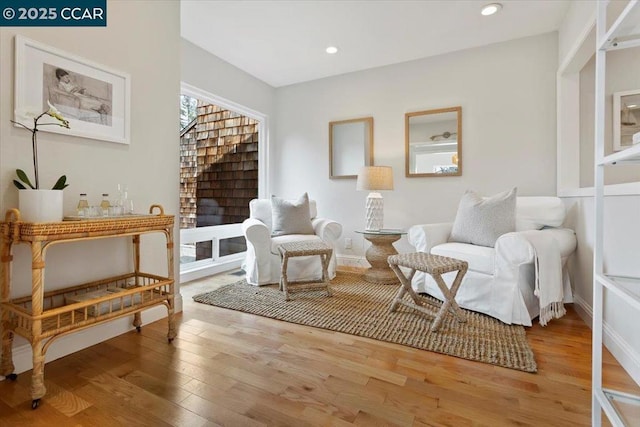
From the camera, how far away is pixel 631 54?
2.39 metres

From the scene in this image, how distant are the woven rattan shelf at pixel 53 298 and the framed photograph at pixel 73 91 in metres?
0.59

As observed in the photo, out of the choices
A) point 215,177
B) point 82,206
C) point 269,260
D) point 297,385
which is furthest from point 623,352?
point 215,177

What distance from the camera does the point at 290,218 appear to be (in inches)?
130

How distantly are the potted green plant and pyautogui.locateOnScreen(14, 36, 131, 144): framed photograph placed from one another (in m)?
0.10

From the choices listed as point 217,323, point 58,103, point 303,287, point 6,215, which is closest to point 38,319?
point 6,215

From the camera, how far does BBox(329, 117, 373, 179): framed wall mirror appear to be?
12.5ft

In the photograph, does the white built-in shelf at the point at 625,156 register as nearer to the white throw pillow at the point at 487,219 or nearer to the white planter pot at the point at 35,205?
the white throw pillow at the point at 487,219

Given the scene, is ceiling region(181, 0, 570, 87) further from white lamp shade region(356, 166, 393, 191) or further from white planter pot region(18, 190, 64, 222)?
Answer: white planter pot region(18, 190, 64, 222)

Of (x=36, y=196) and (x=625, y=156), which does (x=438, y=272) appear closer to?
(x=625, y=156)

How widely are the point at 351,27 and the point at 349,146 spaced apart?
1.38 m

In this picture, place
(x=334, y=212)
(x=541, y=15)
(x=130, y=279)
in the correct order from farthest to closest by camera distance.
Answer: (x=334, y=212), (x=541, y=15), (x=130, y=279)

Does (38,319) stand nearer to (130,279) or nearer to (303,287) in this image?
(130,279)

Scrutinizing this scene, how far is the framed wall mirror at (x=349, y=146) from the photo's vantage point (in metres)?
3.82

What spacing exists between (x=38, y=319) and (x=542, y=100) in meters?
4.07
